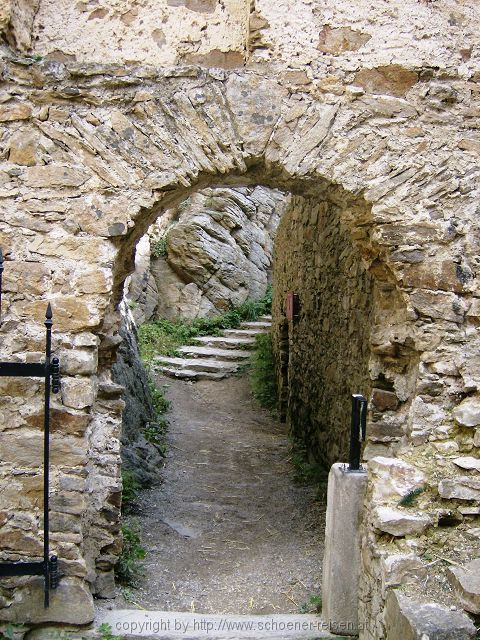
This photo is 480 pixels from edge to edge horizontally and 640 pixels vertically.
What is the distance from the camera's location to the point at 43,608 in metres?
2.94

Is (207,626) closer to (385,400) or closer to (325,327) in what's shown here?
(385,400)

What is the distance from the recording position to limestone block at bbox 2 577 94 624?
9.63 feet

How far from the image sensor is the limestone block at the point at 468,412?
300 centimetres

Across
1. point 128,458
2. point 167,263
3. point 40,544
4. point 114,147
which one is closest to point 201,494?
point 128,458

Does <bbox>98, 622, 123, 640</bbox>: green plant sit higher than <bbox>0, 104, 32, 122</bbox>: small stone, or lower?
lower

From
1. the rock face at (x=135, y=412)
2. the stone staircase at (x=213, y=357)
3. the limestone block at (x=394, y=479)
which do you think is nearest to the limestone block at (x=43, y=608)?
the limestone block at (x=394, y=479)

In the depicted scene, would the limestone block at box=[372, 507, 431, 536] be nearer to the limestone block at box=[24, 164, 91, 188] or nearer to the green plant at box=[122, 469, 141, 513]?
the limestone block at box=[24, 164, 91, 188]

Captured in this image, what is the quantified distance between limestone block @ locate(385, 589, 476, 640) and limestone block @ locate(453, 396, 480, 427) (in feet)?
3.01

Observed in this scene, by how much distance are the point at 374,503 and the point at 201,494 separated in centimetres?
291

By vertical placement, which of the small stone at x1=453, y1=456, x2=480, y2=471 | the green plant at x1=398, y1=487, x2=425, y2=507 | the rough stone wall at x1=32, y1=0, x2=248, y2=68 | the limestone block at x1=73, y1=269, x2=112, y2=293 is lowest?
the green plant at x1=398, y1=487, x2=425, y2=507

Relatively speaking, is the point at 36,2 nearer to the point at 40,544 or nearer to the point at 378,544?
the point at 40,544

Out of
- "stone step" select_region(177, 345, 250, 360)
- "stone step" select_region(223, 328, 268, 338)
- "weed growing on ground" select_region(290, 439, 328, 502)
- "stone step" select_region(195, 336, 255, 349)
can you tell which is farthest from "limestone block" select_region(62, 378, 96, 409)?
"stone step" select_region(223, 328, 268, 338)

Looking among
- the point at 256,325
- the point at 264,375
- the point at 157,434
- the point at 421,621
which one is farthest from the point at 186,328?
the point at 421,621

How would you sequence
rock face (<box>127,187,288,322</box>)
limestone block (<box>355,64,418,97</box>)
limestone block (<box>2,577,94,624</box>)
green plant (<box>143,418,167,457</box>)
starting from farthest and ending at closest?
rock face (<box>127,187,288,322</box>) → green plant (<box>143,418,167,457</box>) → limestone block (<box>355,64,418,97</box>) → limestone block (<box>2,577,94,624</box>)
